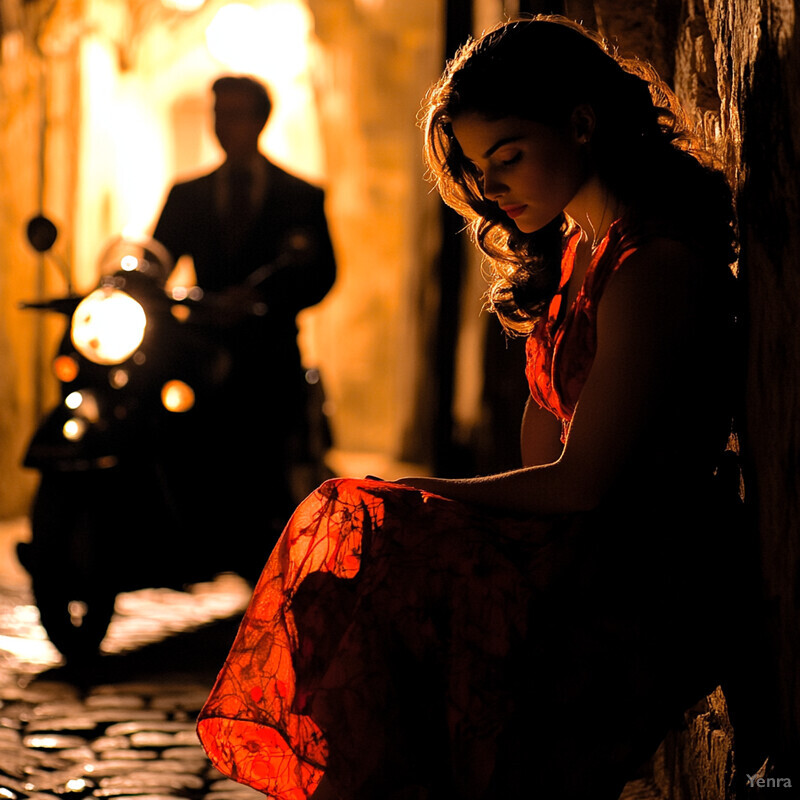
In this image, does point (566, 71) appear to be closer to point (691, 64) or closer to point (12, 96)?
point (691, 64)

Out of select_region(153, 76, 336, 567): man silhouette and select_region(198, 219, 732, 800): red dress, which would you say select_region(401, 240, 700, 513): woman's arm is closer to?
select_region(198, 219, 732, 800): red dress

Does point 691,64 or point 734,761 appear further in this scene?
point 691,64

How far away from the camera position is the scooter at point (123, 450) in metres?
4.20

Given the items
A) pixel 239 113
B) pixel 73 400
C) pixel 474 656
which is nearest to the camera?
pixel 474 656

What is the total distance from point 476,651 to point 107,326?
261cm

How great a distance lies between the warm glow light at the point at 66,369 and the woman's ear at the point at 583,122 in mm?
2671

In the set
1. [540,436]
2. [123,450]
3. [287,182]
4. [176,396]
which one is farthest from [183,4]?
[540,436]

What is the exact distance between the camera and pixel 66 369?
4395 millimetres

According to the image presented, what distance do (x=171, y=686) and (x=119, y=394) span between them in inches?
43.5

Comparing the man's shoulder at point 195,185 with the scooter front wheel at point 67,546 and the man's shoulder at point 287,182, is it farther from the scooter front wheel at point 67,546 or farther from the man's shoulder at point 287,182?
the scooter front wheel at point 67,546

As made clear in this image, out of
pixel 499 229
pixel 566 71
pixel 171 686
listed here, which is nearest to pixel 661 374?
pixel 566 71

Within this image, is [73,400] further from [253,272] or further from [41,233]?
[253,272]

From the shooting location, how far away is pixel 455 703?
6.54 feet

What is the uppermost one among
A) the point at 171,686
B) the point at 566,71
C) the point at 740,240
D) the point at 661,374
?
the point at 566,71
